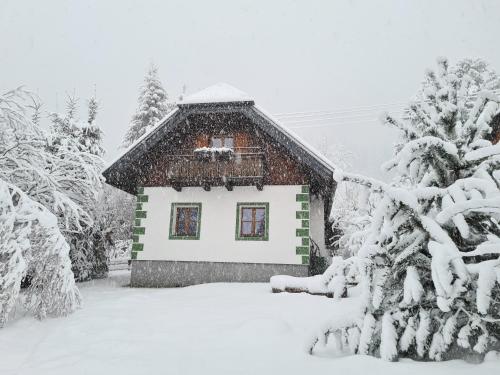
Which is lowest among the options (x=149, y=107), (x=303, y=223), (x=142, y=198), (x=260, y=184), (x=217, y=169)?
(x=303, y=223)

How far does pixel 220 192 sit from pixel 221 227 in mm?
1282

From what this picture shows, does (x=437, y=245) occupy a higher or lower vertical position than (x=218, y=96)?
lower

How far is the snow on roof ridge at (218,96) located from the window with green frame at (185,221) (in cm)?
371

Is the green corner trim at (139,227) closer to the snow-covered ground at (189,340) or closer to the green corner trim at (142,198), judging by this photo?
the green corner trim at (142,198)

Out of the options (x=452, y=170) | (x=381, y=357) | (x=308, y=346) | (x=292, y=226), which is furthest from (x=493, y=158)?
(x=292, y=226)

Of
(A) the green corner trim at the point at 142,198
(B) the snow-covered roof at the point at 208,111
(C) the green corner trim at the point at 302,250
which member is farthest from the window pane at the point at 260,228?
(A) the green corner trim at the point at 142,198

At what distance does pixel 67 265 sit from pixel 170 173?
607 centimetres

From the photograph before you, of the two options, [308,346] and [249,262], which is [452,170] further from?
[249,262]

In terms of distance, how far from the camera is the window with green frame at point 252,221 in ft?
43.9

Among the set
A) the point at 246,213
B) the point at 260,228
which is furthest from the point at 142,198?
the point at 260,228

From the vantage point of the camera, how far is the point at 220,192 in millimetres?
14000

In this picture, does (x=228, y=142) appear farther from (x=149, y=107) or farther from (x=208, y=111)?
(x=149, y=107)

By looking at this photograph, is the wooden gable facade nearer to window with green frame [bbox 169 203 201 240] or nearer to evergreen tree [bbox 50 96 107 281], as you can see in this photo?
window with green frame [bbox 169 203 201 240]

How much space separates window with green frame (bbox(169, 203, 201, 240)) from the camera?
13781 mm
